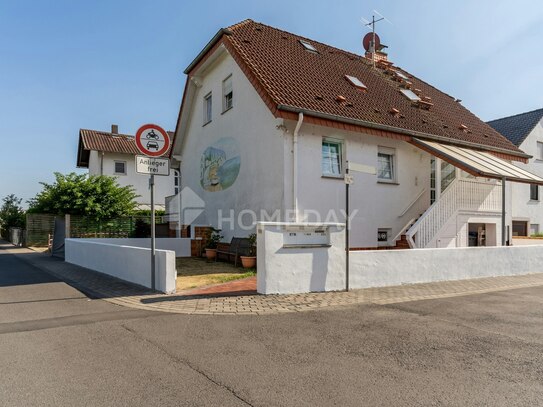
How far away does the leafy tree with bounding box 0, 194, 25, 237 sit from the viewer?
119 feet

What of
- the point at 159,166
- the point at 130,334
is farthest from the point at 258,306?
the point at 159,166

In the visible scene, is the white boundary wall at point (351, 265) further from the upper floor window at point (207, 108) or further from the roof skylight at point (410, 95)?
the upper floor window at point (207, 108)

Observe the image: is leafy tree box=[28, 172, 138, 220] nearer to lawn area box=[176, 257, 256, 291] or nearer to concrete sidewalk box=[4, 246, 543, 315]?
lawn area box=[176, 257, 256, 291]

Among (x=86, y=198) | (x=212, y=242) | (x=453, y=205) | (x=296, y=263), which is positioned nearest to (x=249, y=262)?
(x=296, y=263)

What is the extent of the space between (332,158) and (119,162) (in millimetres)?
25802

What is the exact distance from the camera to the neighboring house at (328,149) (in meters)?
12.1

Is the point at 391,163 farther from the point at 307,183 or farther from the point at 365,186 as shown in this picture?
the point at 307,183

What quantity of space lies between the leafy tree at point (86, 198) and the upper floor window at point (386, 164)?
16583 mm

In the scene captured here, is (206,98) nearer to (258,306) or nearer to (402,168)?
(402,168)

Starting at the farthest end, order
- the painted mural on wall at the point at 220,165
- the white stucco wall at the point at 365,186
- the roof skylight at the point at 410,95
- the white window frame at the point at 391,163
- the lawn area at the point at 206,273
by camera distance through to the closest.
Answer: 1. the roof skylight at the point at 410,95
2. the painted mural on wall at the point at 220,165
3. the white window frame at the point at 391,163
4. the white stucco wall at the point at 365,186
5. the lawn area at the point at 206,273

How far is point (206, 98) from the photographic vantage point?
1731cm

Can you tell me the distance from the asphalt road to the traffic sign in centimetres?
310

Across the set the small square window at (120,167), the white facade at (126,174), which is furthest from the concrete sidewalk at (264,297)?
the small square window at (120,167)

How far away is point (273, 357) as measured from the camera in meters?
4.44
